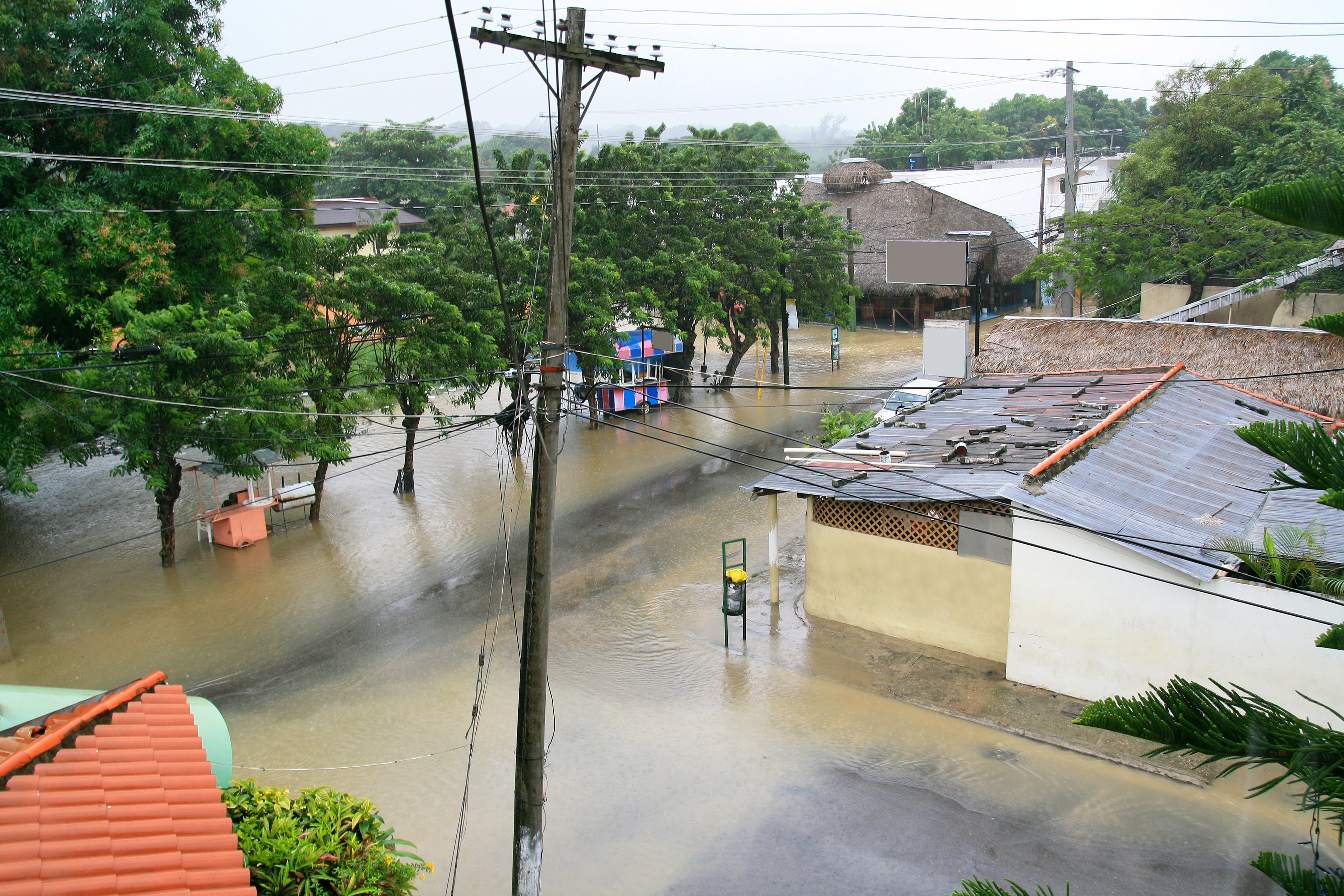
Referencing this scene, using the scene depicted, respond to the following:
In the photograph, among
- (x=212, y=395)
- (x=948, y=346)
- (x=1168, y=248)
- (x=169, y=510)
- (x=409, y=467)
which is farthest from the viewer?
(x=1168, y=248)

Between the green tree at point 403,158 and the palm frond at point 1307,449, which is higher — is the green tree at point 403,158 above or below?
above

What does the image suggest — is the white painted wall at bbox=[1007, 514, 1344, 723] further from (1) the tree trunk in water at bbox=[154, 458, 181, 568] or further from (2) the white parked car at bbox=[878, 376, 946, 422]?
(1) the tree trunk in water at bbox=[154, 458, 181, 568]

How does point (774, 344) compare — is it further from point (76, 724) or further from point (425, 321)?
point (76, 724)

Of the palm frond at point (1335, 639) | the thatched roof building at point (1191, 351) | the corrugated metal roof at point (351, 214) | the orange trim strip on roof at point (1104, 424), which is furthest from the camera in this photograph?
the corrugated metal roof at point (351, 214)

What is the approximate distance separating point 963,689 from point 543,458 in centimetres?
715

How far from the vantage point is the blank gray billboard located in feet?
88.6

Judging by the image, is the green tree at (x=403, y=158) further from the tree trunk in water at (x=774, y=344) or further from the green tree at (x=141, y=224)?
the green tree at (x=141, y=224)

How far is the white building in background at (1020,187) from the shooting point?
41406 millimetres

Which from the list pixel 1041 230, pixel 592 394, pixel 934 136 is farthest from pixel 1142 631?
pixel 934 136

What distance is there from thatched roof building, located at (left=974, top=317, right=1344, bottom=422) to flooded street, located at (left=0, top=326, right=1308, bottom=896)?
6454mm

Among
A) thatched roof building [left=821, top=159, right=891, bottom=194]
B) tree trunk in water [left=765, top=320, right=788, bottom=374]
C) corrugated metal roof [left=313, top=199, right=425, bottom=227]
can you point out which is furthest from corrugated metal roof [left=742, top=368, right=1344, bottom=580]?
corrugated metal roof [left=313, top=199, right=425, bottom=227]

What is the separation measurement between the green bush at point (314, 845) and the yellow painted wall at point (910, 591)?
782 cm

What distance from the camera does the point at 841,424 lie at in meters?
20.2

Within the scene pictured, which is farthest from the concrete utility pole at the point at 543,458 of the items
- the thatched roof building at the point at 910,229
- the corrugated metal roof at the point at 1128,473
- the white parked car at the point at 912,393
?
the thatched roof building at the point at 910,229
